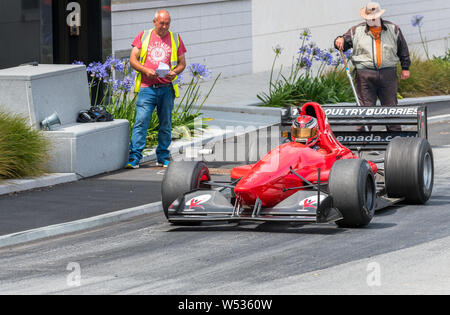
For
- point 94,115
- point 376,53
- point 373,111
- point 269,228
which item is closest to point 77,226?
point 269,228

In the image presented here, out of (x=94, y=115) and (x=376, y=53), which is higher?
(x=376, y=53)

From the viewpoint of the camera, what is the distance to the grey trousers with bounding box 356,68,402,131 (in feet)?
47.5

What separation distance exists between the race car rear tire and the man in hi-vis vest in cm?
302

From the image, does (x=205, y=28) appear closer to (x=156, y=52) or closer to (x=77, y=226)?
(x=156, y=52)

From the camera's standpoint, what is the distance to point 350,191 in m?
9.59

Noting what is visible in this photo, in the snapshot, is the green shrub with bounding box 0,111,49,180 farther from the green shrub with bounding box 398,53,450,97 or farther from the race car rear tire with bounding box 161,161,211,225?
the green shrub with bounding box 398,53,450,97

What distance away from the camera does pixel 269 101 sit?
19.4 metres

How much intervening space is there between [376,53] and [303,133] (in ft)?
13.9

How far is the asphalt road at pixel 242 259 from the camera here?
25.0 feet

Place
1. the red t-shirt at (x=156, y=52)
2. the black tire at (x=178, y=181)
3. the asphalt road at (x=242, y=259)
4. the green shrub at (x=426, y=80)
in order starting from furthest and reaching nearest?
the green shrub at (x=426, y=80)
the red t-shirt at (x=156, y=52)
the black tire at (x=178, y=181)
the asphalt road at (x=242, y=259)

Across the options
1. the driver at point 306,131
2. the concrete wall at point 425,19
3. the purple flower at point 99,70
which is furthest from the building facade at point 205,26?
the driver at point 306,131

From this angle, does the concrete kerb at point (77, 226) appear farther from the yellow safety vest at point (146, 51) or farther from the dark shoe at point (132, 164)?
the yellow safety vest at point (146, 51)

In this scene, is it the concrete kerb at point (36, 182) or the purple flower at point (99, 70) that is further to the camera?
the purple flower at point (99, 70)

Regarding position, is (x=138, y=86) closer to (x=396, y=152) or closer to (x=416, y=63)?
(x=396, y=152)
